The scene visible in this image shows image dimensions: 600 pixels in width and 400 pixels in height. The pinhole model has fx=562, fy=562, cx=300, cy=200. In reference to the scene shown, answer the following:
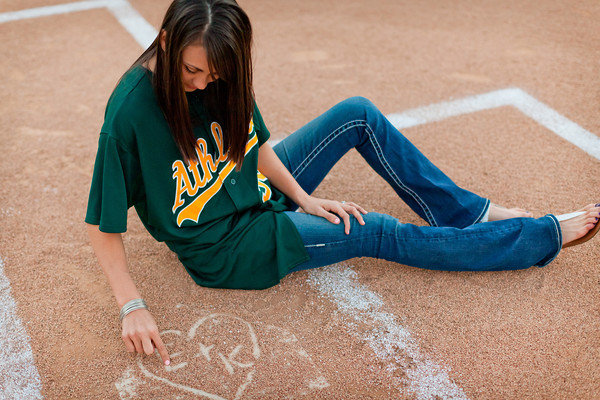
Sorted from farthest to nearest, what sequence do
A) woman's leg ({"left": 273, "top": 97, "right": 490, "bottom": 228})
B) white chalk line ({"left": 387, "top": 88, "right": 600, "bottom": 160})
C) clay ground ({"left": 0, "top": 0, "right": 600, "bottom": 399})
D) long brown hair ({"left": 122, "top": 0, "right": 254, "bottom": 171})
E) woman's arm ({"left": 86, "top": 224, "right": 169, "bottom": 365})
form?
1. white chalk line ({"left": 387, "top": 88, "right": 600, "bottom": 160})
2. woman's leg ({"left": 273, "top": 97, "right": 490, "bottom": 228})
3. clay ground ({"left": 0, "top": 0, "right": 600, "bottom": 399})
4. woman's arm ({"left": 86, "top": 224, "right": 169, "bottom": 365})
5. long brown hair ({"left": 122, "top": 0, "right": 254, "bottom": 171})

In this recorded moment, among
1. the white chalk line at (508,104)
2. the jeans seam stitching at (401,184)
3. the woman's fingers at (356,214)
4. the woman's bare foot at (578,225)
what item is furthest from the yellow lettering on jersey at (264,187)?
the white chalk line at (508,104)

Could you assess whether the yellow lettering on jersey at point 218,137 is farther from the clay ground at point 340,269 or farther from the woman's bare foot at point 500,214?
the woman's bare foot at point 500,214

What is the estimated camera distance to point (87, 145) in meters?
3.40

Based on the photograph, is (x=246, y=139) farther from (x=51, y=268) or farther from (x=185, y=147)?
(x=51, y=268)

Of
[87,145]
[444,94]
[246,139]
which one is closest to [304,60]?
[444,94]

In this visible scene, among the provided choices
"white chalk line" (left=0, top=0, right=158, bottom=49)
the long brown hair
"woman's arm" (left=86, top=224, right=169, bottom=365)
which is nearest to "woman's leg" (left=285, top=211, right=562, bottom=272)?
the long brown hair

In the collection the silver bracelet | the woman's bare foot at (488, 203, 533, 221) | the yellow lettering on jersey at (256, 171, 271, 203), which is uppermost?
the yellow lettering on jersey at (256, 171, 271, 203)

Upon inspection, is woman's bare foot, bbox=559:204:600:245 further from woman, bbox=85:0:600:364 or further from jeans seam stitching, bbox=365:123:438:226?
jeans seam stitching, bbox=365:123:438:226

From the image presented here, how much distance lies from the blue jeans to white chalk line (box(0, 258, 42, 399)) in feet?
3.51

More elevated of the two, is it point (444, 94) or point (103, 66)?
point (444, 94)

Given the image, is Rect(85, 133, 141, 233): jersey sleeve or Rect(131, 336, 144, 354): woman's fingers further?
Rect(131, 336, 144, 354): woman's fingers

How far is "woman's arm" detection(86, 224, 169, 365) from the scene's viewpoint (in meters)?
1.96

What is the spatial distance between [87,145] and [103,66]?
113 cm

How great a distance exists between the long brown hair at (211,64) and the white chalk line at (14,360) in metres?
0.97
